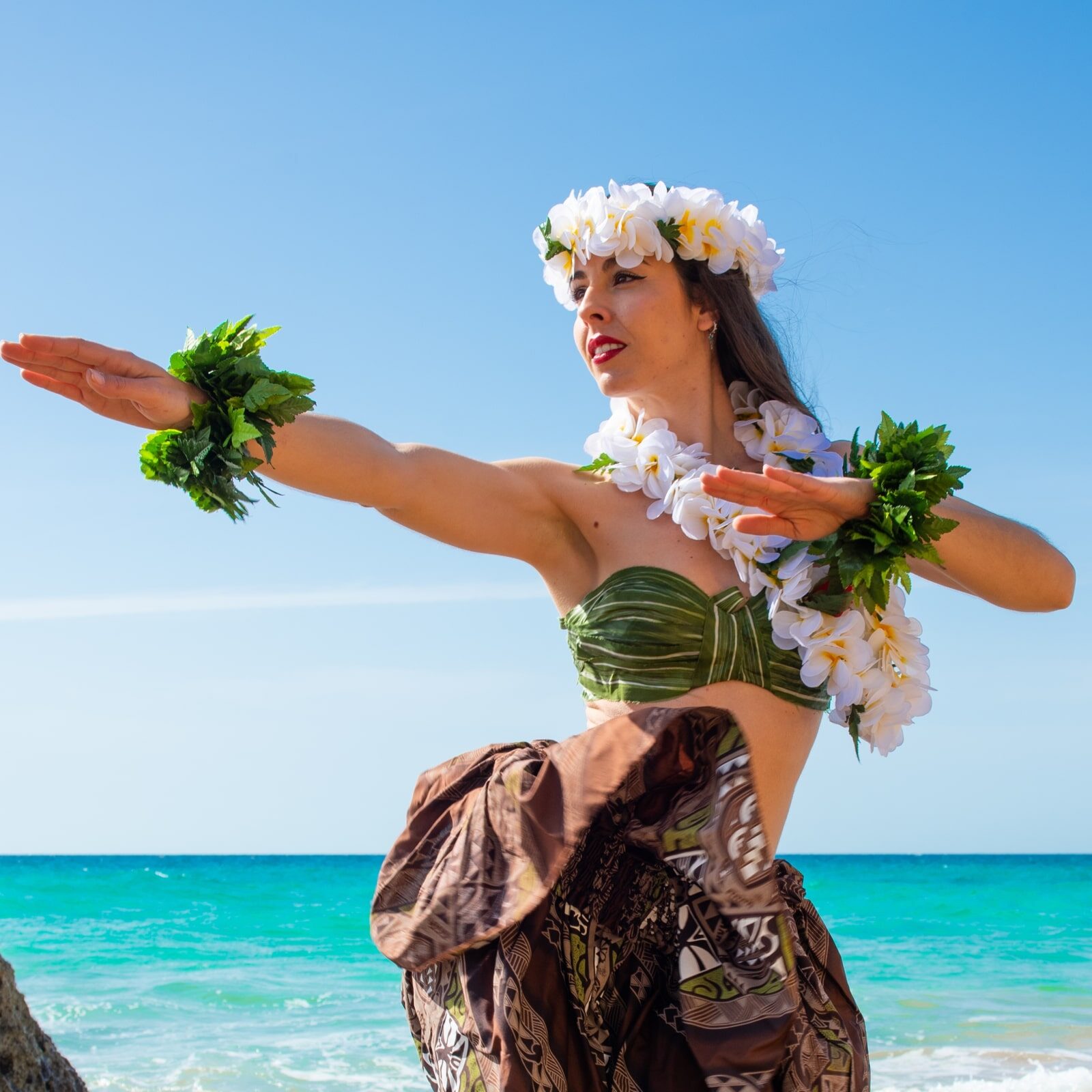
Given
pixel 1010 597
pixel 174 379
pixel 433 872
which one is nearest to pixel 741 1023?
pixel 433 872

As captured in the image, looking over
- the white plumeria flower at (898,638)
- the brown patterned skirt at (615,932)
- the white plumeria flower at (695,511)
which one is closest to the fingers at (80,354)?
the brown patterned skirt at (615,932)

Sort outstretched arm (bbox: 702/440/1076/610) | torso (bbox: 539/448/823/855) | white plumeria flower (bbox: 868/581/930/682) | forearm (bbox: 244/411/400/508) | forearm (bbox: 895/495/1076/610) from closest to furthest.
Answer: outstretched arm (bbox: 702/440/1076/610), forearm (bbox: 244/411/400/508), torso (bbox: 539/448/823/855), forearm (bbox: 895/495/1076/610), white plumeria flower (bbox: 868/581/930/682)

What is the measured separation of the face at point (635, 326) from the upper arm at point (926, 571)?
376 mm

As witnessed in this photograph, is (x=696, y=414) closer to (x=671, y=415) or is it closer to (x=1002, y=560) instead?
(x=671, y=415)

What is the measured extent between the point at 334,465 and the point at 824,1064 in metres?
1.39

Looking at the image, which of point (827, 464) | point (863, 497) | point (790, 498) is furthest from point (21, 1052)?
point (827, 464)

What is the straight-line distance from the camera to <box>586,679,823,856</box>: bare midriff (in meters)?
2.57

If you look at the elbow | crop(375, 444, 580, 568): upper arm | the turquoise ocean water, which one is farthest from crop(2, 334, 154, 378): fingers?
the turquoise ocean water

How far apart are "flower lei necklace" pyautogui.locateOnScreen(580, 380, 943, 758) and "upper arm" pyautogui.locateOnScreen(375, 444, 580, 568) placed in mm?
142

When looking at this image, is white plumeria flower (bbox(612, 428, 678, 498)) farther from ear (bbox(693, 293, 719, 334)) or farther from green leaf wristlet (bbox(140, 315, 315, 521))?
green leaf wristlet (bbox(140, 315, 315, 521))

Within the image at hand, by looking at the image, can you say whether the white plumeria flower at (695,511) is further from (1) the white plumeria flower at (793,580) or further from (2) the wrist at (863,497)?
(2) the wrist at (863,497)

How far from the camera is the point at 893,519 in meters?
2.47

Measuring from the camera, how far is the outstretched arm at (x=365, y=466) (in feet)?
7.41

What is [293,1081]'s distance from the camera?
8227 mm
